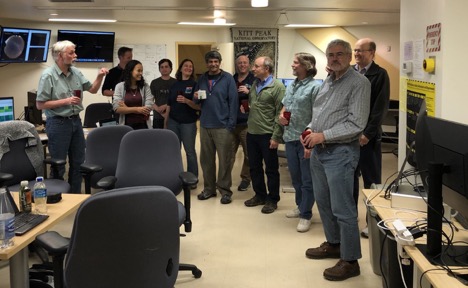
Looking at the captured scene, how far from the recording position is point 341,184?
296 centimetres

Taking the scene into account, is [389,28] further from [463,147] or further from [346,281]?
[463,147]

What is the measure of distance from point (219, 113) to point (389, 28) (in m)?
5.78

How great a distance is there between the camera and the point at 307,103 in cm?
392

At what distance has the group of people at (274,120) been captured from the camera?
9.71 ft

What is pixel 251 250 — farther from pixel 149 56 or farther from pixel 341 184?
pixel 149 56

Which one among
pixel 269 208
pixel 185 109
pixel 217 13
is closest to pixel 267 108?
pixel 269 208

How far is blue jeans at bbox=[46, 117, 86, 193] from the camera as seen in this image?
13.9ft

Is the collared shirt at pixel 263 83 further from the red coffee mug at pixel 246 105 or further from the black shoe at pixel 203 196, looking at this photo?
the black shoe at pixel 203 196

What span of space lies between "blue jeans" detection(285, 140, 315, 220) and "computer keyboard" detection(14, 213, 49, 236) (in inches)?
90.4

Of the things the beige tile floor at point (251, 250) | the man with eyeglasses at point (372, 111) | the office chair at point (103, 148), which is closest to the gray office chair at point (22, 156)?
the office chair at point (103, 148)

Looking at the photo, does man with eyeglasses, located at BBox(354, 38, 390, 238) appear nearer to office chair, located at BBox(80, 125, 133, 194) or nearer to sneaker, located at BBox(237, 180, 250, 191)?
sneaker, located at BBox(237, 180, 250, 191)

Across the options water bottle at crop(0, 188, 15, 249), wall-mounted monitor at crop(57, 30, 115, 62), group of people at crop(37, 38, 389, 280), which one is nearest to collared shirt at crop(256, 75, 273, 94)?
group of people at crop(37, 38, 389, 280)

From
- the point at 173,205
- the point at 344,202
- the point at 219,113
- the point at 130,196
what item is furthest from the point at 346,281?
the point at 219,113

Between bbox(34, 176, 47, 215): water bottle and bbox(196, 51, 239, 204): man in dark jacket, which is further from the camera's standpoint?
bbox(196, 51, 239, 204): man in dark jacket
